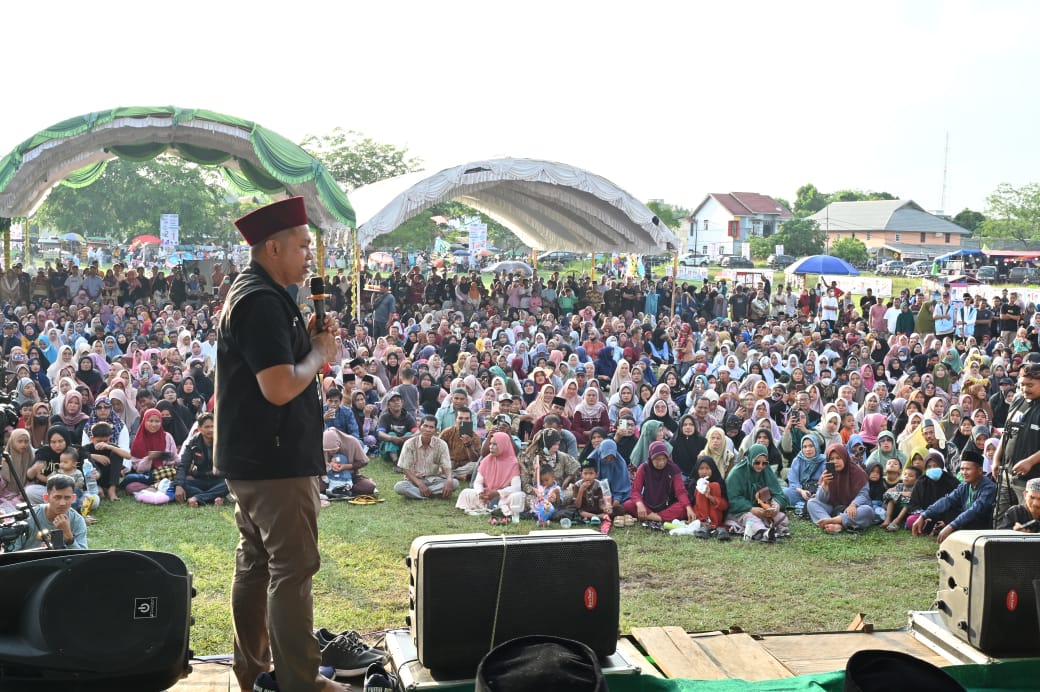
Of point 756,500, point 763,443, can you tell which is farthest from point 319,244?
point 756,500

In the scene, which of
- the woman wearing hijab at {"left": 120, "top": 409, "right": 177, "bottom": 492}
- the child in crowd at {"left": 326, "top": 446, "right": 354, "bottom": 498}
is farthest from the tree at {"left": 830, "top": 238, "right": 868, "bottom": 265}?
the woman wearing hijab at {"left": 120, "top": 409, "right": 177, "bottom": 492}

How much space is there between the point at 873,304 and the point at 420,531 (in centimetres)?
1497

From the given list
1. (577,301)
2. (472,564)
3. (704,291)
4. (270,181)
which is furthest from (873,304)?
(472,564)

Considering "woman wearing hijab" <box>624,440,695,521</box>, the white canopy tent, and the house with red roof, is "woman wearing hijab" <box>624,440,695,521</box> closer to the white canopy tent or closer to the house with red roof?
the white canopy tent

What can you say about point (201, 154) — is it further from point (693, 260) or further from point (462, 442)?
point (693, 260)

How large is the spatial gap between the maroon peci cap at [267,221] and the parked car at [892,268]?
41224mm

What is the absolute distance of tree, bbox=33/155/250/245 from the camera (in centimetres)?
4462

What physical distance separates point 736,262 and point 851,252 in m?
6.66

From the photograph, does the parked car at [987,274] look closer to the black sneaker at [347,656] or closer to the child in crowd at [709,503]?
the child in crowd at [709,503]

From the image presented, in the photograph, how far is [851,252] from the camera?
4650 centimetres

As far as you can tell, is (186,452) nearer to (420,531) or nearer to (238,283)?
(420,531)

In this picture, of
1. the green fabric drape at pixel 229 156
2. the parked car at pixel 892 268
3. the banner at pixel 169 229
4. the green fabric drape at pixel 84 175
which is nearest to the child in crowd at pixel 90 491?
the green fabric drape at pixel 229 156

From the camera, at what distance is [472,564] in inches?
119

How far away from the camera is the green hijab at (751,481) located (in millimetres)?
7871
